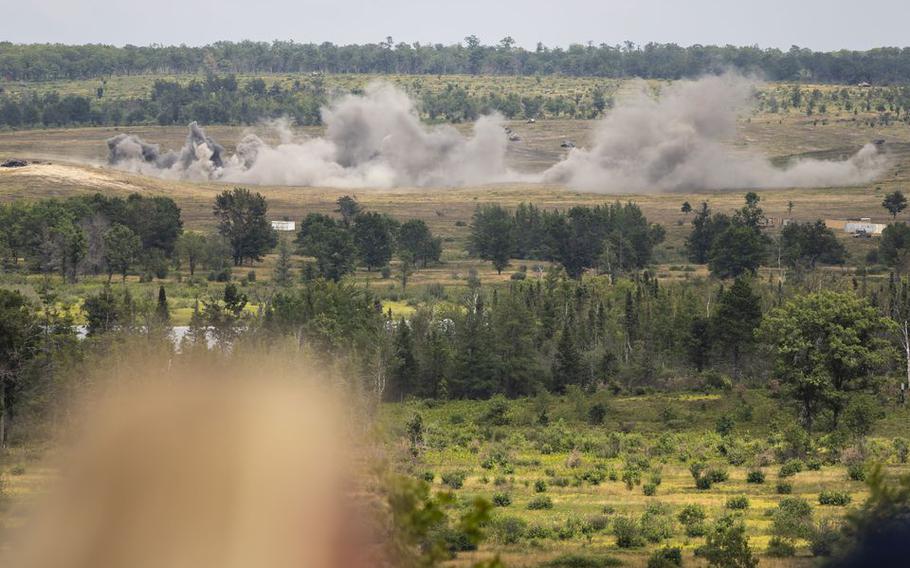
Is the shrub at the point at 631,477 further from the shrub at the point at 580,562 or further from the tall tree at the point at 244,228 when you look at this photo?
the tall tree at the point at 244,228

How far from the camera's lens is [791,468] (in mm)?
51531

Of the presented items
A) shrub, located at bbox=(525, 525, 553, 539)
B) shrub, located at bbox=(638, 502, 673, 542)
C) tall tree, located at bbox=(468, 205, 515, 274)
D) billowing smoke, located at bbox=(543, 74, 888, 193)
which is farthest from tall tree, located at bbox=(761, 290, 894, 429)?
billowing smoke, located at bbox=(543, 74, 888, 193)

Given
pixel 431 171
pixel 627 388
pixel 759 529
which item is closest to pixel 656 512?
pixel 759 529

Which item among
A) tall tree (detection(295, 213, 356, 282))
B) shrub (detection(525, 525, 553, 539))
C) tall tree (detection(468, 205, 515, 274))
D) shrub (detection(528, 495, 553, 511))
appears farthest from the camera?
tall tree (detection(468, 205, 515, 274))

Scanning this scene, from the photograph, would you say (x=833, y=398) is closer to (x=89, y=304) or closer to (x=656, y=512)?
(x=656, y=512)

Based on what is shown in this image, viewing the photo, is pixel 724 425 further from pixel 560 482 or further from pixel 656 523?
pixel 656 523

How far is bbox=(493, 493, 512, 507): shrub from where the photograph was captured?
4678cm

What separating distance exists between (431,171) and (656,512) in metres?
152

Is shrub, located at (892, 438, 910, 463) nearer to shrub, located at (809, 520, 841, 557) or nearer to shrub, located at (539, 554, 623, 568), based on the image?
shrub, located at (809, 520, 841, 557)

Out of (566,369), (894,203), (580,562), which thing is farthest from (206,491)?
(894,203)

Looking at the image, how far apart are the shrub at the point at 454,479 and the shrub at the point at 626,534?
422 inches

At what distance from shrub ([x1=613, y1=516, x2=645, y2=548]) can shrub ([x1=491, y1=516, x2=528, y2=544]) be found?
8.70 feet

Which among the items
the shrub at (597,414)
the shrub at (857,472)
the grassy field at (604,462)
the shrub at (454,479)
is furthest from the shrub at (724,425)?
the shrub at (454,479)

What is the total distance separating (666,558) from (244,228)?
99.4 m
